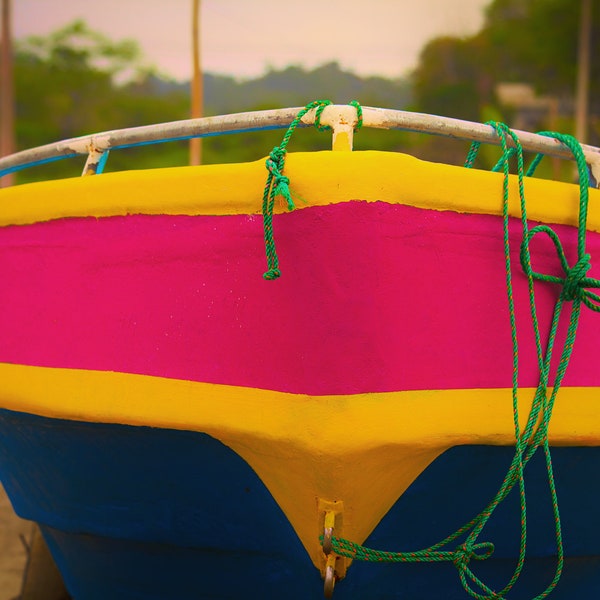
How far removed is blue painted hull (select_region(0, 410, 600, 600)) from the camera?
200 centimetres

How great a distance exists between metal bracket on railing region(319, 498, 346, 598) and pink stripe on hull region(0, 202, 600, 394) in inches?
12.1

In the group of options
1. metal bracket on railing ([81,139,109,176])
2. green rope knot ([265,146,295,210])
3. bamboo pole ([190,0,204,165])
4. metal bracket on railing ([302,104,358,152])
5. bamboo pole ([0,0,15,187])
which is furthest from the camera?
bamboo pole ([0,0,15,187])

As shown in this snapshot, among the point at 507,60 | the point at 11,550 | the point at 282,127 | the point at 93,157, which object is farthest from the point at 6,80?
the point at 507,60

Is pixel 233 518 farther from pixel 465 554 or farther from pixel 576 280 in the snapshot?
pixel 576 280

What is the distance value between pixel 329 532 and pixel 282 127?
100 cm

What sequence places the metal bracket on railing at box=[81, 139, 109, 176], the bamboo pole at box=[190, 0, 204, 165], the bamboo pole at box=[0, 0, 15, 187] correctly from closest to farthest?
the metal bracket on railing at box=[81, 139, 109, 176], the bamboo pole at box=[190, 0, 204, 165], the bamboo pole at box=[0, 0, 15, 187]

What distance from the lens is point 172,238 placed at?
1.94 m

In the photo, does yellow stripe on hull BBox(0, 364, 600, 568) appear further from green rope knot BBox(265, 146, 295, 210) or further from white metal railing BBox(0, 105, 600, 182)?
white metal railing BBox(0, 105, 600, 182)

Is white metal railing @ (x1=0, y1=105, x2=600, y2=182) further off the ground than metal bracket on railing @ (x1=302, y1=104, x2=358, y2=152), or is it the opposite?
white metal railing @ (x1=0, y1=105, x2=600, y2=182)

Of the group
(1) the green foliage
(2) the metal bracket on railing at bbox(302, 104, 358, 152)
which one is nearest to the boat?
(2) the metal bracket on railing at bbox(302, 104, 358, 152)

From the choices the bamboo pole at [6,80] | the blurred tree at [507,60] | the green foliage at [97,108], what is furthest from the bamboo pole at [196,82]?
the blurred tree at [507,60]

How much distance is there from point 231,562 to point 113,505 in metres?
0.37

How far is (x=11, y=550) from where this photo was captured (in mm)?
3404

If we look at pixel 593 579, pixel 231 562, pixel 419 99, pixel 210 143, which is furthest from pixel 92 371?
pixel 419 99
